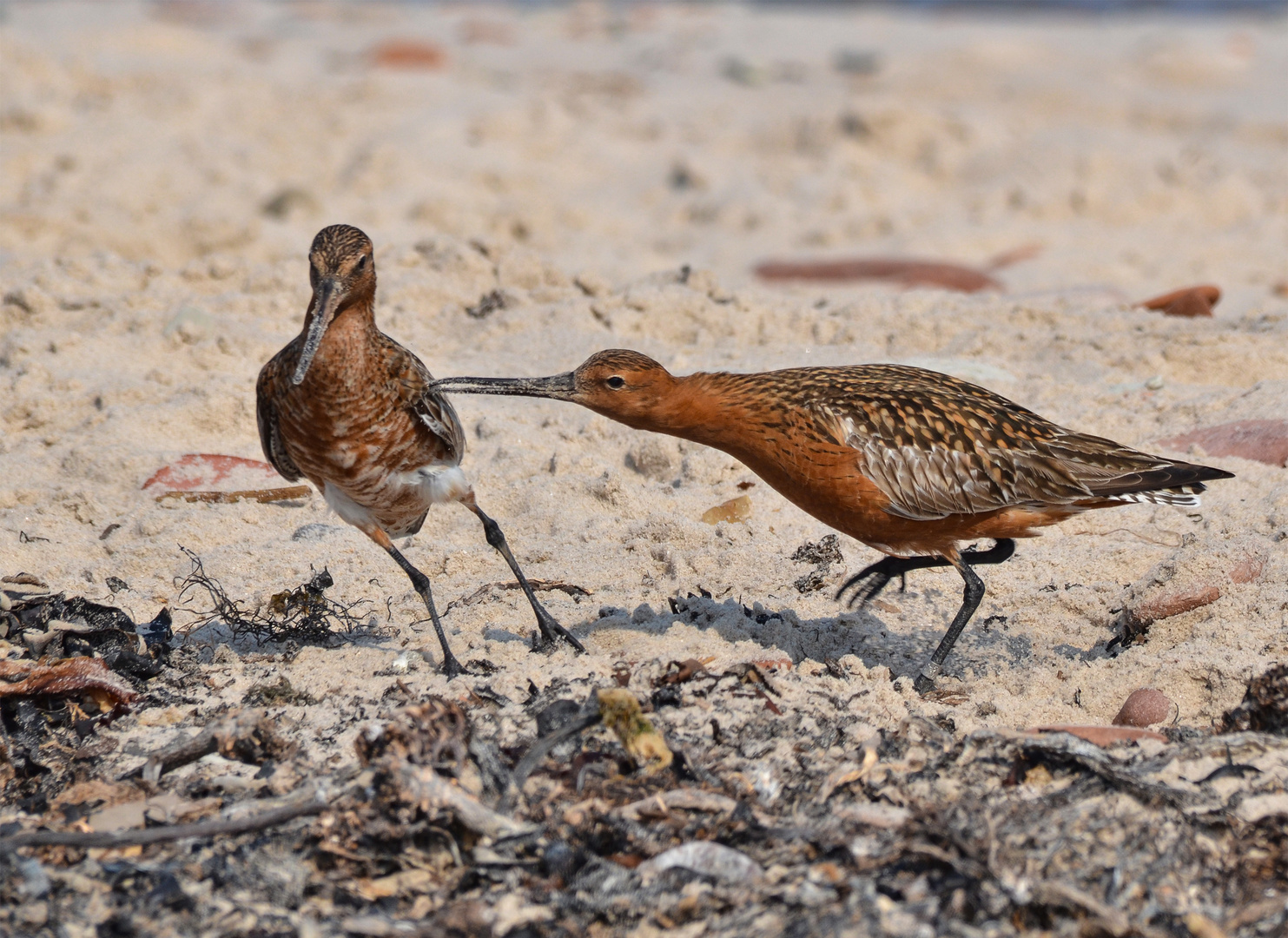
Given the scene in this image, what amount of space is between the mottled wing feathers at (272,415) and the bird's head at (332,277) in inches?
10.2

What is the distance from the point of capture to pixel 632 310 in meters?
7.75

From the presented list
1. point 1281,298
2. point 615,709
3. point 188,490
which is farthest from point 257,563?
point 1281,298

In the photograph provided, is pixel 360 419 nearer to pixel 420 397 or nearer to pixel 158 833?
pixel 420 397

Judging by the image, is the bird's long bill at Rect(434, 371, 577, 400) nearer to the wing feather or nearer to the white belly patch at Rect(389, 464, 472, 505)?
the wing feather

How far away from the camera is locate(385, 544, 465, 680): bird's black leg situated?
4496 mm

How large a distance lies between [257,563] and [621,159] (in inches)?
314

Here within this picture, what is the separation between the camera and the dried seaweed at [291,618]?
16.1 feet

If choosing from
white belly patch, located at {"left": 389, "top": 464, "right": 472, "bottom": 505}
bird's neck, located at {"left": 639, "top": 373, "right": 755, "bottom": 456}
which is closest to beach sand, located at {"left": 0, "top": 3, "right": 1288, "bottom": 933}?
white belly patch, located at {"left": 389, "top": 464, "right": 472, "bottom": 505}

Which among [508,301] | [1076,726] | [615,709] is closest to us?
[615,709]

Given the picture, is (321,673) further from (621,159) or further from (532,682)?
(621,159)

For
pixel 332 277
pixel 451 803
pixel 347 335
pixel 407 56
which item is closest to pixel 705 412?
pixel 347 335

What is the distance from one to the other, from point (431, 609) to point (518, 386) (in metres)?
0.91

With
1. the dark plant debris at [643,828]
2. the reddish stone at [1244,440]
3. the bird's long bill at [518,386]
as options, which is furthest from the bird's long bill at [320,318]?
the reddish stone at [1244,440]

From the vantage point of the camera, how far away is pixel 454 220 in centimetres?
1048
